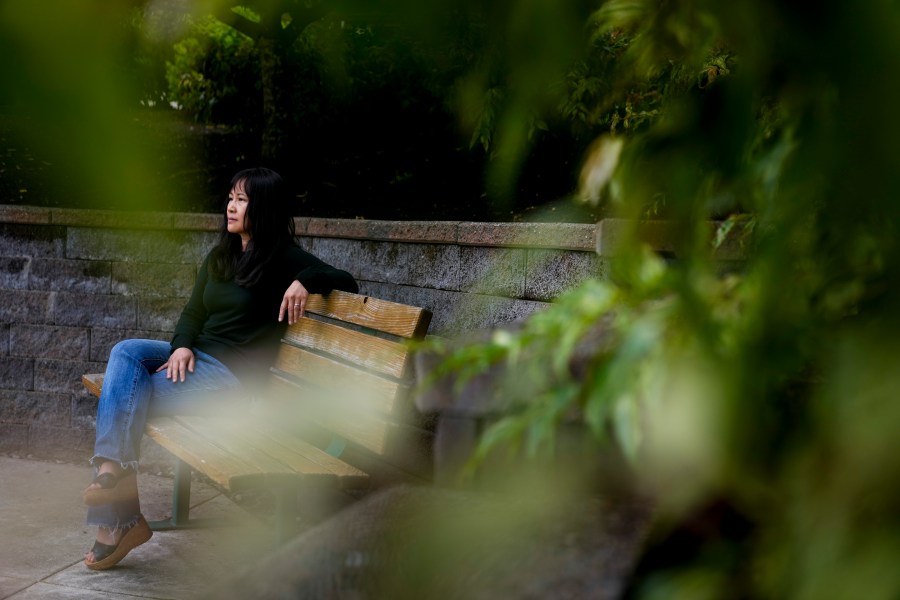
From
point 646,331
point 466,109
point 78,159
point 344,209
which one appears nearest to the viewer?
point 78,159

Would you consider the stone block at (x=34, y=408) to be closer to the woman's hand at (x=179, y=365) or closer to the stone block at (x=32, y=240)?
the stone block at (x=32, y=240)

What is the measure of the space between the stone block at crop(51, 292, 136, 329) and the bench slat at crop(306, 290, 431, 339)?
1.57 meters

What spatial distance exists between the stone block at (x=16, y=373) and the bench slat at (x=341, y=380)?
1.87 metres

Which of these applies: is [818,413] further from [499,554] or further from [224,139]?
[224,139]

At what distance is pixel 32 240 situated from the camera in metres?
5.25

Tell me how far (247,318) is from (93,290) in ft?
4.95

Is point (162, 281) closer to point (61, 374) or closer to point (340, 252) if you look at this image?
point (61, 374)

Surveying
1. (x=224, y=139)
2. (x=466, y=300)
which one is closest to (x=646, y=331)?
(x=466, y=300)

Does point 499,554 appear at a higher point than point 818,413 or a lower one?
lower

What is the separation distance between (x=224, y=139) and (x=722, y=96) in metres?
5.94

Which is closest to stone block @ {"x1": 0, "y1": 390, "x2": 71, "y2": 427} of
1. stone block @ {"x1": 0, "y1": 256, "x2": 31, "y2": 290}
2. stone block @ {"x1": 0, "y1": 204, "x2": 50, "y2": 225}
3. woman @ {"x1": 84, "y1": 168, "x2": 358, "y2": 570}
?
stone block @ {"x1": 0, "y1": 256, "x2": 31, "y2": 290}

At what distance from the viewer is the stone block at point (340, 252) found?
4.66m

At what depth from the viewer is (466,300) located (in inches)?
161

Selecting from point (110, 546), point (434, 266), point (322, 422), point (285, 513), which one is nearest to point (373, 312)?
point (322, 422)
